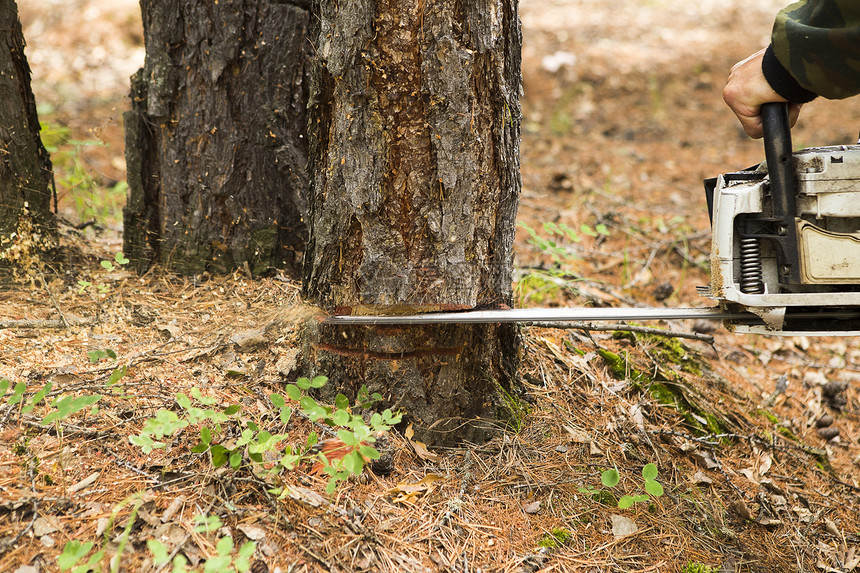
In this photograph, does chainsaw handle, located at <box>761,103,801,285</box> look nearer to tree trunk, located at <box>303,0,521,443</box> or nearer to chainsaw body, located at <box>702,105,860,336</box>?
chainsaw body, located at <box>702,105,860,336</box>

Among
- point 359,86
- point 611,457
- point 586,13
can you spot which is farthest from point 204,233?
point 586,13

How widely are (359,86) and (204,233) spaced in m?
1.23

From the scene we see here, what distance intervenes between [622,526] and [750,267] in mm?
980

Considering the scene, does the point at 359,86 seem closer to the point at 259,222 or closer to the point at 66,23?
→ the point at 259,222

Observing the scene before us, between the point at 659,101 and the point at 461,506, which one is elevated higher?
the point at 659,101

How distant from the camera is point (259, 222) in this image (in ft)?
8.80

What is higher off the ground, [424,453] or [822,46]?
[822,46]

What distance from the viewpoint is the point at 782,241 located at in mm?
1979

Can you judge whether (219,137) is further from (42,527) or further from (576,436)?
(576,436)

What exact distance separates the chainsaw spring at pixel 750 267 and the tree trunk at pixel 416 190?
791 mm

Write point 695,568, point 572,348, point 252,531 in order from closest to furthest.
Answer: point 252,531 < point 695,568 < point 572,348

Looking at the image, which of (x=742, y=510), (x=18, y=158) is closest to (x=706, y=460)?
(x=742, y=510)

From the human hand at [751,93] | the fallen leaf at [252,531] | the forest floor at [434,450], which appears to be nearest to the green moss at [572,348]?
the forest floor at [434,450]

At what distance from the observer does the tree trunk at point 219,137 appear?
2.51m
